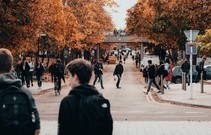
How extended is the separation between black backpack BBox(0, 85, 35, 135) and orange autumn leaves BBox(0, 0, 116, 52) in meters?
23.3

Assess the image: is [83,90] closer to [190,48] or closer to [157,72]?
[190,48]

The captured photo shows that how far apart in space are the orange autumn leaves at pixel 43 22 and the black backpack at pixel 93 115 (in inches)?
928

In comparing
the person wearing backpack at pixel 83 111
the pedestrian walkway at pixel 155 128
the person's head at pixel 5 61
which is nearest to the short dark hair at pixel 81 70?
the person wearing backpack at pixel 83 111

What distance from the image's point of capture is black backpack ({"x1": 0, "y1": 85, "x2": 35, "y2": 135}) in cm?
519

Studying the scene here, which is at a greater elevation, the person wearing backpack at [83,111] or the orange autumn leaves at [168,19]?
the orange autumn leaves at [168,19]

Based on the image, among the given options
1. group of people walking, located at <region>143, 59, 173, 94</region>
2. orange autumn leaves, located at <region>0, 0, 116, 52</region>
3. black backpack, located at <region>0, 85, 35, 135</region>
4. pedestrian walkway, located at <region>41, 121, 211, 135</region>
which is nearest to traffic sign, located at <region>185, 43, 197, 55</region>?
group of people walking, located at <region>143, 59, 173, 94</region>

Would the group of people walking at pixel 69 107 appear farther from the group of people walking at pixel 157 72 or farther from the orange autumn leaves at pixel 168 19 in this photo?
the orange autumn leaves at pixel 168 19

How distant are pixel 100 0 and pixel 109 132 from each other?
61375 mm

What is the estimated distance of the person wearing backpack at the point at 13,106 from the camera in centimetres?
519

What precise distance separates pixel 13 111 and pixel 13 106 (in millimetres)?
46

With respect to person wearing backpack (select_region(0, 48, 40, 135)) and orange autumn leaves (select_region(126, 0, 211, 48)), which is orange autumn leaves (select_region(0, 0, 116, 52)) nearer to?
orange autumn leaves (select_region(126, 0, 211, 48))

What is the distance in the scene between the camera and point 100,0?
66000mm

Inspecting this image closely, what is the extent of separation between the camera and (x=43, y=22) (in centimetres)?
3362

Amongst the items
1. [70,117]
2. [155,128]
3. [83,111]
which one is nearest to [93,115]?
[83,111]
